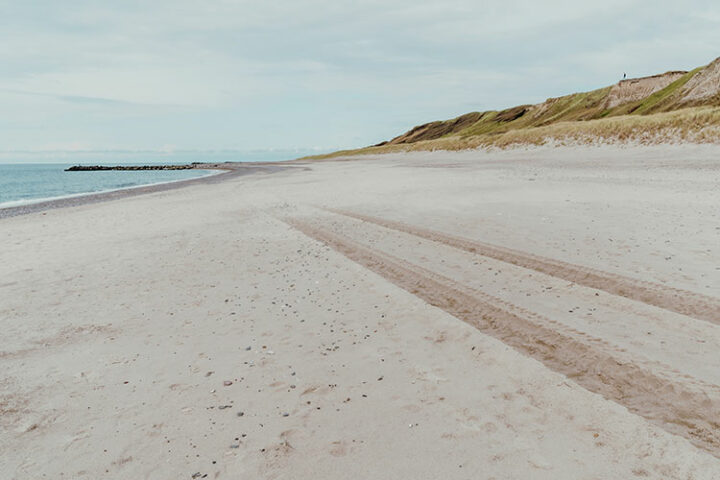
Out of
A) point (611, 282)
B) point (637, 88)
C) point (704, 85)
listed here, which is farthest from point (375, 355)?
point (637, 88)

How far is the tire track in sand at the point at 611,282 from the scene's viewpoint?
7270 millimetres

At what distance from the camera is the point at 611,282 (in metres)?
8.70

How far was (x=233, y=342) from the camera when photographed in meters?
6.90

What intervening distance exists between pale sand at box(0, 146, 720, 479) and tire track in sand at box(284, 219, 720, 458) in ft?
0.09

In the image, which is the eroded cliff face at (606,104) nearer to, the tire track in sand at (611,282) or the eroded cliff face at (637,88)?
the eroded cliff face at (637,88)

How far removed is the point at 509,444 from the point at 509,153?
54.2 metres

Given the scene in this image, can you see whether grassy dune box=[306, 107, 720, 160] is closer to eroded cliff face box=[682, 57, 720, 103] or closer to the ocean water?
eroded cliff face box=[682, 57, 720, 103]

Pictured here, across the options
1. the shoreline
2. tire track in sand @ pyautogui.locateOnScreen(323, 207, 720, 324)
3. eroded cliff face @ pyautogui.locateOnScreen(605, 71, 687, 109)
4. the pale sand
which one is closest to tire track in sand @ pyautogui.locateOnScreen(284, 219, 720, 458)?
the pale sand

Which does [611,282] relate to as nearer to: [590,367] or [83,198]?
[590,367]

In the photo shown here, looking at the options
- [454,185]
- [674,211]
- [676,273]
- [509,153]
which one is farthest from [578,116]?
[676,273]

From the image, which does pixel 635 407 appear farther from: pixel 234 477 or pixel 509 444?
pixel 234 477

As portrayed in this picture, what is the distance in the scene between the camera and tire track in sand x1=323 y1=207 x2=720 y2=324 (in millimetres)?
7270

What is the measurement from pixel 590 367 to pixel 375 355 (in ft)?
9.06

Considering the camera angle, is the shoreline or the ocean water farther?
the ocean water
